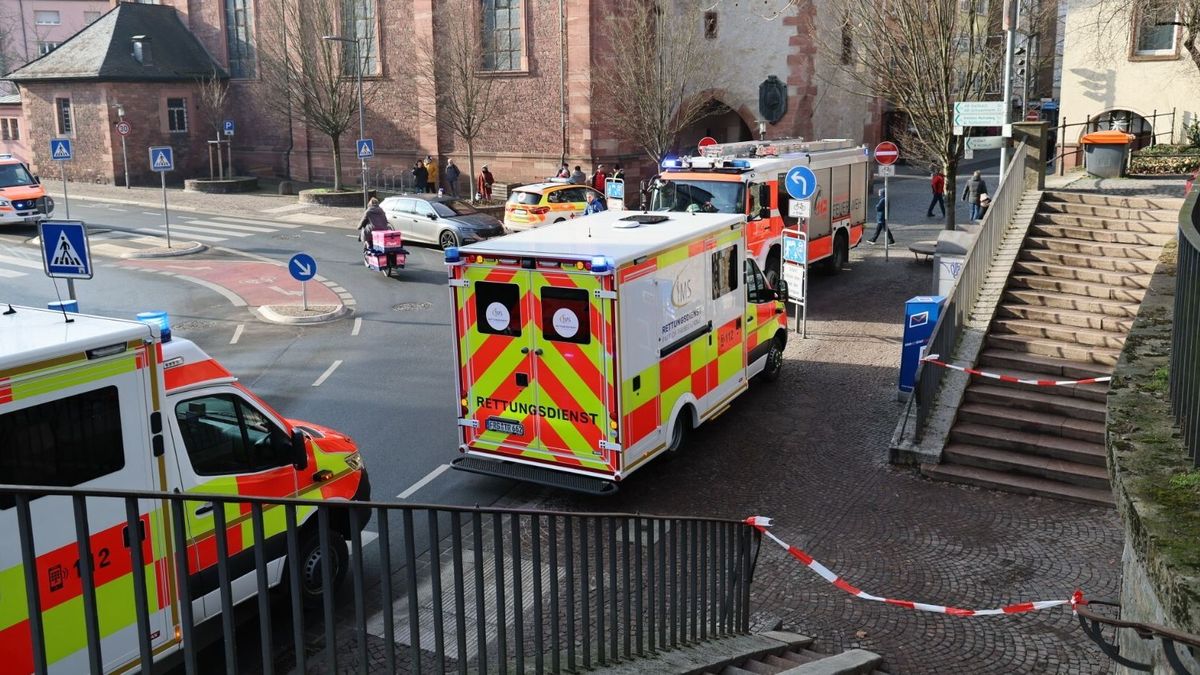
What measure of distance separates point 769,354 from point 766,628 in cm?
769

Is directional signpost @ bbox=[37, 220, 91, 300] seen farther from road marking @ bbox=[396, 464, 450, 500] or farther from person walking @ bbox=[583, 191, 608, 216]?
person walking @ bbox=[583, 191, 608, 216]

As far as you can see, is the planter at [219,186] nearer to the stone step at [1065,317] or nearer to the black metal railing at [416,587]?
the stone step at [1065,317]

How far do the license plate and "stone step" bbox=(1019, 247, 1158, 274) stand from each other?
893 cm

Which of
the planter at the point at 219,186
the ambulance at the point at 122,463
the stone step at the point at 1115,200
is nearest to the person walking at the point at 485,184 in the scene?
the planter at the point at 219,186

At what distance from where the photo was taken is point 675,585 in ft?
21.7

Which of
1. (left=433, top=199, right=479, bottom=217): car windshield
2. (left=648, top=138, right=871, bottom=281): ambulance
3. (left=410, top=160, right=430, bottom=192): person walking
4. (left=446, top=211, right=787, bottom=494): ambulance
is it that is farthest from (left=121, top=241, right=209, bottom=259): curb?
(left=446, top=211, right=787, bottom=494): ambulance

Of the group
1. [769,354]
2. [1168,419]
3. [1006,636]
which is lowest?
[1006,636]

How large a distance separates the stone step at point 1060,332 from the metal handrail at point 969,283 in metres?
0.49

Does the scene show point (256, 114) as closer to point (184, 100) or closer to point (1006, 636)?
point (184, 100)

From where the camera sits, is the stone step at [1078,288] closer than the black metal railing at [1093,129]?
Yes

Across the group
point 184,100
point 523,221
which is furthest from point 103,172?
point 523,221

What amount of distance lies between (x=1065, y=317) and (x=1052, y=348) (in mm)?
798

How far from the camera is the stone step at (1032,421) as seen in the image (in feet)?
40.8

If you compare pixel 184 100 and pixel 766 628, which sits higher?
pixel 184 100
